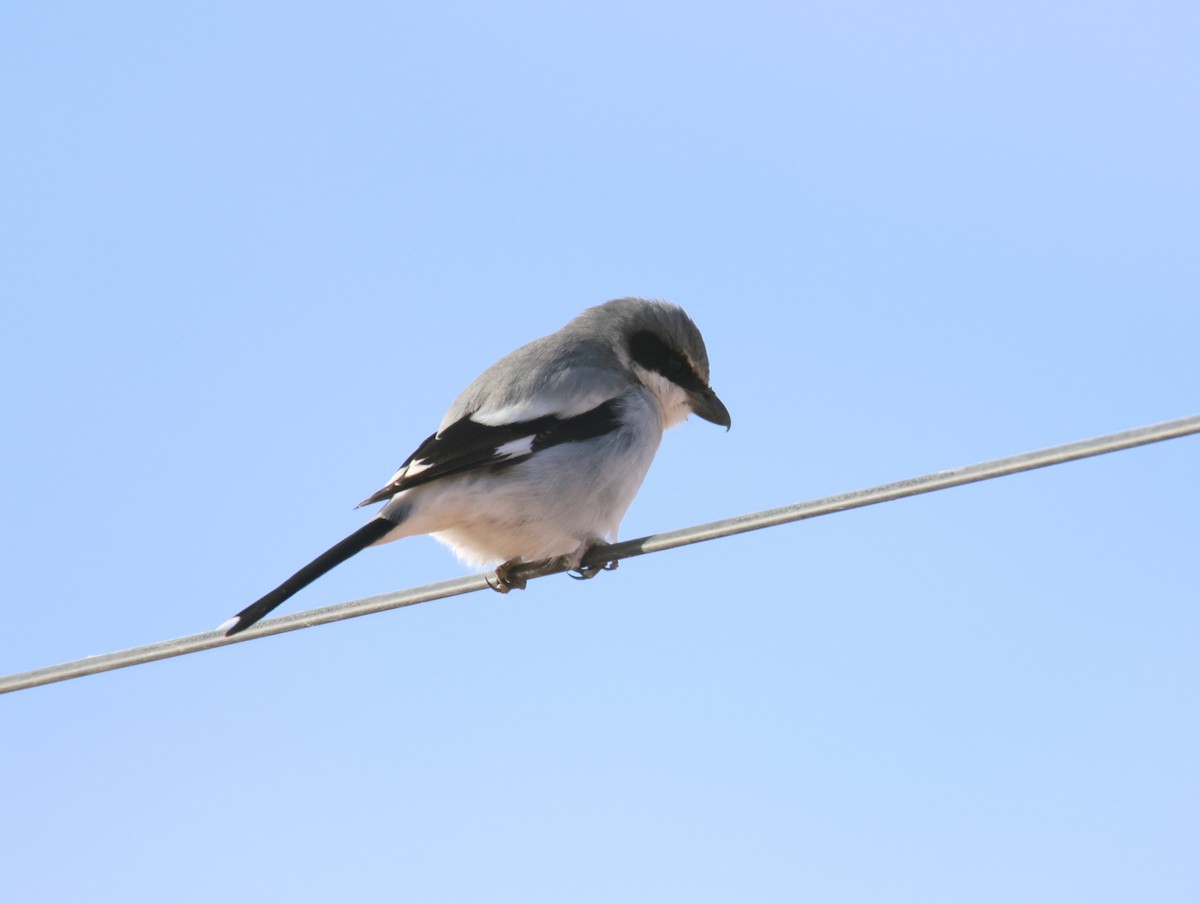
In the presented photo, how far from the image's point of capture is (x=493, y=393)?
221 inches

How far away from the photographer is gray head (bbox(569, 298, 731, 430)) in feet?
20.9

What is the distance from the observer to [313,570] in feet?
16.0

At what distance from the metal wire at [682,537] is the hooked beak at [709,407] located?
210 centimetres

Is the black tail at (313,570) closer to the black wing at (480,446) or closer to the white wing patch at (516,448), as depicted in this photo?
the black wing at (480,446)

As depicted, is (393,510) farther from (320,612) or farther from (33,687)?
(33,687)

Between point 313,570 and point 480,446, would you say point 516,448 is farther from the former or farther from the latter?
point 313,570

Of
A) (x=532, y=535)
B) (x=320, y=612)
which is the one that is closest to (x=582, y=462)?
(x=532, y=535)

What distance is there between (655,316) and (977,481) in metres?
3.22

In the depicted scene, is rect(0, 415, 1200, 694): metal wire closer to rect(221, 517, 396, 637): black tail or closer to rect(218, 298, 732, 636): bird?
rect(221, 517, 396, 637): black tail

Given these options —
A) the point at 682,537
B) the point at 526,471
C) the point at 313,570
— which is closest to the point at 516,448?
the point at 526,471

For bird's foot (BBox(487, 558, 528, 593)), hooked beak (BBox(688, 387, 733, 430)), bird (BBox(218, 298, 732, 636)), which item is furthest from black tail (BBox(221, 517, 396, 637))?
hooked beak (BBox(688, 387, 733, 430))

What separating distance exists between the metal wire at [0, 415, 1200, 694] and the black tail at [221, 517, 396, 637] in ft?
0.56

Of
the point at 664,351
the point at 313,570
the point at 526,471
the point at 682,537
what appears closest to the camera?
the point at 682,537

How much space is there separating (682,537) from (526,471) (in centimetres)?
152
